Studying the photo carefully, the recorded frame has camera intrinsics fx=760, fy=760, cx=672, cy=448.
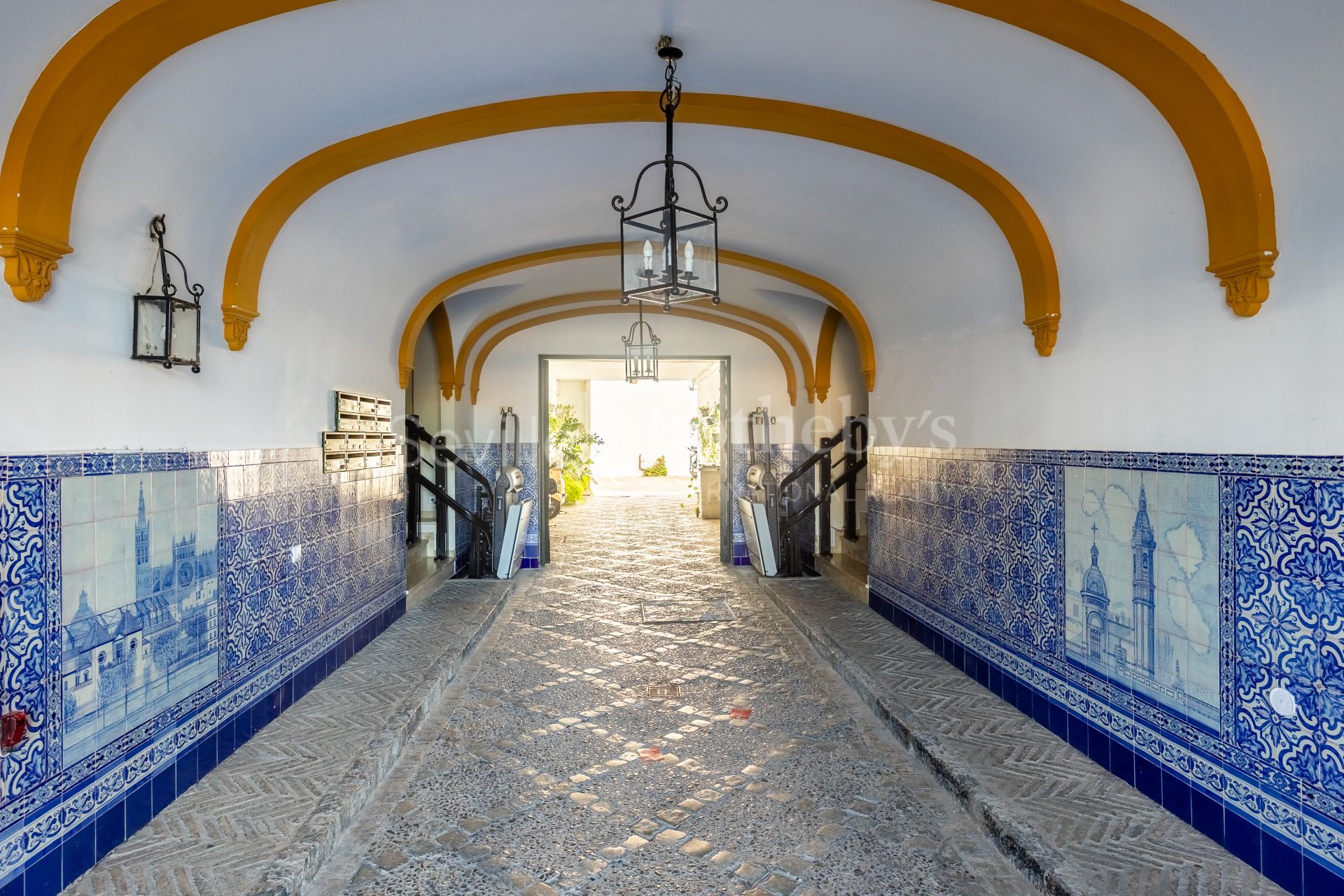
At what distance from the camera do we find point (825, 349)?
824cm

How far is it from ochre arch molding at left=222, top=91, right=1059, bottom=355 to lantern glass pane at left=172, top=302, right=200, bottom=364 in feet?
1.30

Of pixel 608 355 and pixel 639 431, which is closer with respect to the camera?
pixel 608 355

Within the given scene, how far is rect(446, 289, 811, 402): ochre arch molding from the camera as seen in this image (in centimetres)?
793

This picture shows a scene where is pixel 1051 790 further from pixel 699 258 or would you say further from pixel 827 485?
pixel 827 485

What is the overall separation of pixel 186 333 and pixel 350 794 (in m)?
1.99

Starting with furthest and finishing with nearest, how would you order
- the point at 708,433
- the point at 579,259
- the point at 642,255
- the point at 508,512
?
the point at 708,433 < the point at 508,512 < the point at 579,259 < the point at 642,255

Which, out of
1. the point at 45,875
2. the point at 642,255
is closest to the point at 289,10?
the point at 642,255

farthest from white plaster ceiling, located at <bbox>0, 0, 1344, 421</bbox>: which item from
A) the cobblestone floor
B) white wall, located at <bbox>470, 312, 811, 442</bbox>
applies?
white wall, located at <bbox>470, 312, 811, 442</bbox>

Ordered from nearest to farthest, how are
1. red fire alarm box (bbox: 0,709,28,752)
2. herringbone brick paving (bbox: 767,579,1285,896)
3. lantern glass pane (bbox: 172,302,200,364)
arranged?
red fire alarm box (bbox: 0,709,28,752) < herringbone brick paving (bbox: 767,579,1285,896) < lantern glass pane (bbox: 172,302,200,364)

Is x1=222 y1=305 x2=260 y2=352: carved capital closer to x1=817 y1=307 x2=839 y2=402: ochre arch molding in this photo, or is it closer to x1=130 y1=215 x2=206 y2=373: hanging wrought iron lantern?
x1=130 y1=215 x2=206 y2=373: hanging wrought iron lantern

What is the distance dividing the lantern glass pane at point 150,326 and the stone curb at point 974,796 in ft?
12.0

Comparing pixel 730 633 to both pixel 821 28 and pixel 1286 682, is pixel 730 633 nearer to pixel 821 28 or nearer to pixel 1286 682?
pixel 1286 682

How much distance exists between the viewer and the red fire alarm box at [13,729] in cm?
223

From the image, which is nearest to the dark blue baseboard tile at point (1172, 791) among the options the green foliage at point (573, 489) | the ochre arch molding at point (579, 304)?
the ochre arch molding at point (579, 304)
